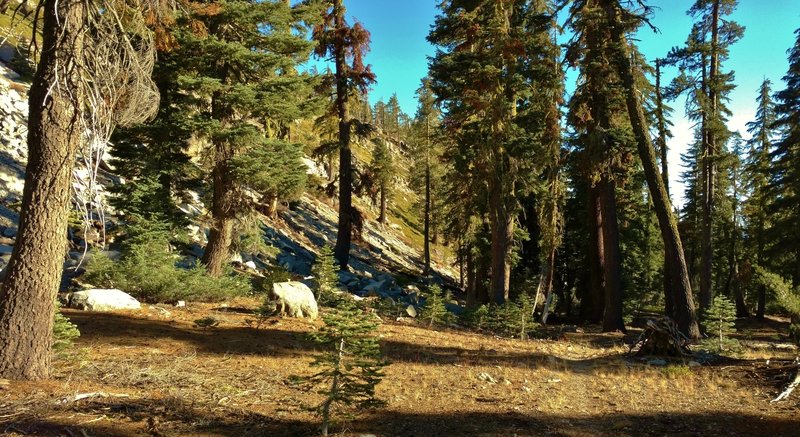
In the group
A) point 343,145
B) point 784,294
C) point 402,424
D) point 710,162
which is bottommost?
point 402,424

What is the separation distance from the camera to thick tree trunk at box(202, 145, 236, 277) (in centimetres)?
1255

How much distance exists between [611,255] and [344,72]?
14.1 m

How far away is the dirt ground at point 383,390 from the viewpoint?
4.86 meters

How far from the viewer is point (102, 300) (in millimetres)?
9922

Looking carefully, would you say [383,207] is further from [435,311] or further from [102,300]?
[102,300]

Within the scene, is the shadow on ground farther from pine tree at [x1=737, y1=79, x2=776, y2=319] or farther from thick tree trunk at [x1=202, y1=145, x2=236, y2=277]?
pine tree at [x1=737, y1=79, x2=776, y2=319]

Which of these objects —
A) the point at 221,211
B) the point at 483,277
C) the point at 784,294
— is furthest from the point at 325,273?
the point at 483,277

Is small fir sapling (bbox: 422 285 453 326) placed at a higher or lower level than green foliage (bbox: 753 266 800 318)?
lower

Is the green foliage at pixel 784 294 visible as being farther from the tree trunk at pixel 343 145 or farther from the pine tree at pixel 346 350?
the tree trunk at pixel 343 145

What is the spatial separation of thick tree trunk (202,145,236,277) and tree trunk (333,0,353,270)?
351 inches

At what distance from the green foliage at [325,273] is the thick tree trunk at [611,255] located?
30.1 ft

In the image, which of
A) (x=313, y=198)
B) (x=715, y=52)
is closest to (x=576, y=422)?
(x=715, y=52)

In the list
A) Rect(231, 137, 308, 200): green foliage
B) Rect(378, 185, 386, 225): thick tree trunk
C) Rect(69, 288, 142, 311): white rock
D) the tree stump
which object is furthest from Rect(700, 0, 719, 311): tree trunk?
Rect(378, 185, 386, 225): thick tree trunk

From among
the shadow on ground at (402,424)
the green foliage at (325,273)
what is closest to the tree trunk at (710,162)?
the shadow on ground at (402,424)
